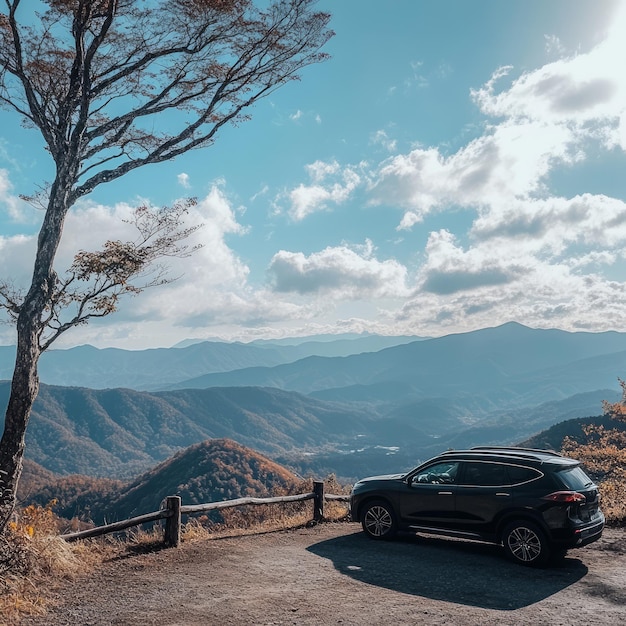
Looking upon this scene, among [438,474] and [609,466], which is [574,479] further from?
[609,466]

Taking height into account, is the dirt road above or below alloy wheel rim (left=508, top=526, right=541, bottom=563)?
below

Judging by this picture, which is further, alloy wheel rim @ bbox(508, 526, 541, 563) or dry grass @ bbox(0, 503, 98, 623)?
alloy wheel rim @ bbox(508, 526, 541, 563)

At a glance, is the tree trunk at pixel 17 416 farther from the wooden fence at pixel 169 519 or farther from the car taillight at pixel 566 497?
the car taillight at pixel 566 497

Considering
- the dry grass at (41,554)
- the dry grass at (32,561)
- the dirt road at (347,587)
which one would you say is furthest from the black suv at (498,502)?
the dry grass at (32,561)

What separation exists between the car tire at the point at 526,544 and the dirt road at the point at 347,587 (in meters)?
0.18

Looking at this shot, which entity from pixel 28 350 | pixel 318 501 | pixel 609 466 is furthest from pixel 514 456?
pixel 28 350

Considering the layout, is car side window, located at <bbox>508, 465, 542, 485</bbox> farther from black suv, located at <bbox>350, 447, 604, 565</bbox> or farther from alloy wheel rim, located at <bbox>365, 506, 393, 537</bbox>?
alloy wheel rim, located at <bbox>365, 506, 393, 537</bbox>

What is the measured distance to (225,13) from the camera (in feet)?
34.1

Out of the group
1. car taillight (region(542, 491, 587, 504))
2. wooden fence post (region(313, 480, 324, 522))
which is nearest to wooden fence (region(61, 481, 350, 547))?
wooden fence post (region(313, 480, 324, 522))

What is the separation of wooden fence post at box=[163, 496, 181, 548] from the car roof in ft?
16.8

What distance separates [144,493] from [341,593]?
94473 millimetres

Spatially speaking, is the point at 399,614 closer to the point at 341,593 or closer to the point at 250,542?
the point at 341,593

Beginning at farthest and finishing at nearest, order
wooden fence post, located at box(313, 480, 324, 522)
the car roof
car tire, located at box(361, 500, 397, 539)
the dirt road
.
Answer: wooden fence post, located at box(313, 480, 324, 522), car tire, located at box(361, 500, 397, 539), the car roof, the dirt road

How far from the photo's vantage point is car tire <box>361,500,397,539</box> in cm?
1006
